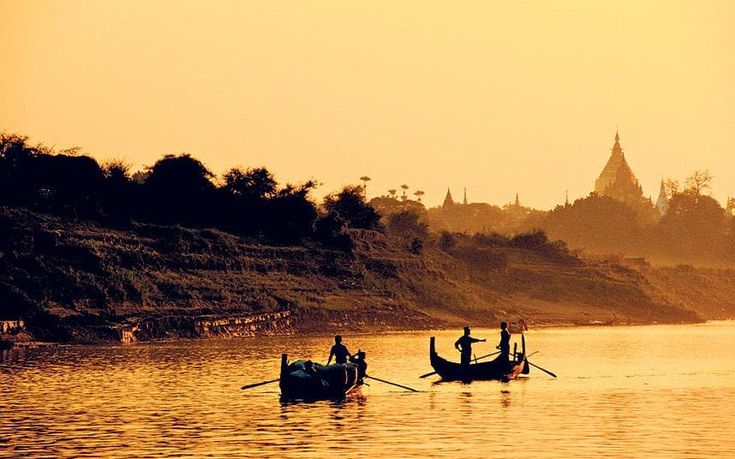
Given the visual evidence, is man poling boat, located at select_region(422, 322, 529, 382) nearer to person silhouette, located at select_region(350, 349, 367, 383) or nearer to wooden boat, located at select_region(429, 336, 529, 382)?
wooden boat, located at select_region(429, 336, 529, 382)

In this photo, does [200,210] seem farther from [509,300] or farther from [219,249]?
[509,300]

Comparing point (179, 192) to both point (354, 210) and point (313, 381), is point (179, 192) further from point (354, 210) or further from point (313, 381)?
point (313, 381)

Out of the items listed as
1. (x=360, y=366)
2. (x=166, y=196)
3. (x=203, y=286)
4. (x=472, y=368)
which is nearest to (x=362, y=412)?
(x=360, y=366)

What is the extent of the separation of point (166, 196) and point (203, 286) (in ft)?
89.4

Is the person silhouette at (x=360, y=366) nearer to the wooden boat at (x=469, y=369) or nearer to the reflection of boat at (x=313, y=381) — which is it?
the reflection of boat at (x=313, y=381)

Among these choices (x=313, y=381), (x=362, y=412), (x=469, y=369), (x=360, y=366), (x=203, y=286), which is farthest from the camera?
(x=203, y=286)

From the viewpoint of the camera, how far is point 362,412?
5431cm

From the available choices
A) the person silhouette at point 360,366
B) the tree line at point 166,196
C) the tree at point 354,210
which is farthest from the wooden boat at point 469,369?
the tree at point 354,210

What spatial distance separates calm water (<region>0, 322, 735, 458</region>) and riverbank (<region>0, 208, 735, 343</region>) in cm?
2407

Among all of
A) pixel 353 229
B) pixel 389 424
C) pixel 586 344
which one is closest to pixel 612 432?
pixel 389 424

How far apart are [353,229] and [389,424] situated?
126 m

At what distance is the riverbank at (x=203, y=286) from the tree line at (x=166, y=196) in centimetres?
467

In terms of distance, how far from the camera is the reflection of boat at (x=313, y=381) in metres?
57.9

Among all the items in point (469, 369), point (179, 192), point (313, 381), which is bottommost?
point (313, 381)
